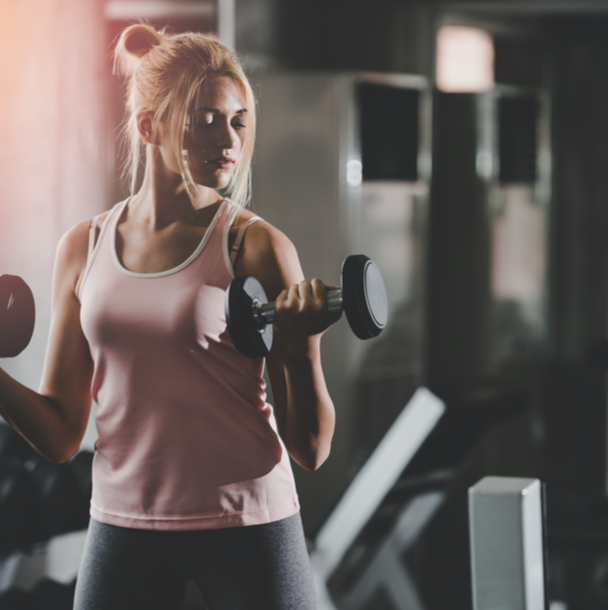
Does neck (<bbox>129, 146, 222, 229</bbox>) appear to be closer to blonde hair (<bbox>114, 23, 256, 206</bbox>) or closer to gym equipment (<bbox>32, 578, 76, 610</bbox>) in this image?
blonde hair (<bbox>114, 23, 256, 206</bbox>)

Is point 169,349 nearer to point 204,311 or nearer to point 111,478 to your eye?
point 204,311

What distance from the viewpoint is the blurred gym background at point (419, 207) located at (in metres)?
1.50

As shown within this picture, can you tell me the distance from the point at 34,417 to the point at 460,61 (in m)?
2.75

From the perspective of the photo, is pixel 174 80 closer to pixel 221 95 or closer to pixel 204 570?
pixel 221 95

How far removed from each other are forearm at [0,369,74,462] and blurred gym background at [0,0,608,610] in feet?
0.10

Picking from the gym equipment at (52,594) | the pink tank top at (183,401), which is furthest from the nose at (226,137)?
the gym equipment at (52,594)

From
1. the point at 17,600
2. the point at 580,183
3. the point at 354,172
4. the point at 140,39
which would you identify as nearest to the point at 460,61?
the point at 580,183

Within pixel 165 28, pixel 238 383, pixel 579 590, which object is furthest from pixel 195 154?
pixel 579 590

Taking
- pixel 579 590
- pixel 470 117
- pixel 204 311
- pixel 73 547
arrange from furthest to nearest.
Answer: pixel 470 117 < pixel 579 590 < pixel 73 547 < pixel 204 311

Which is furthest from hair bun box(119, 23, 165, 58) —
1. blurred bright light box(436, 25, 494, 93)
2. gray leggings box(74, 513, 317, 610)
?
blurred bright light box(436, 25, 494, 93)

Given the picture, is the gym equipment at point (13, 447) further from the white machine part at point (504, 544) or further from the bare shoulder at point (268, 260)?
the white machine part at point (504, 544)

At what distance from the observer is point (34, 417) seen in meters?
1.38

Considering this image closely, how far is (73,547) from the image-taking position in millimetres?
1610

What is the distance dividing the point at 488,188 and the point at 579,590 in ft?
5.74
